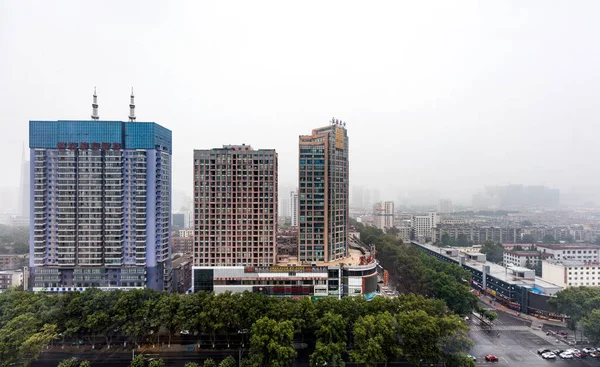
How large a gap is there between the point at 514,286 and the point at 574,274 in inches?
320

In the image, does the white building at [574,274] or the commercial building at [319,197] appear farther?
the white building at [574,274]

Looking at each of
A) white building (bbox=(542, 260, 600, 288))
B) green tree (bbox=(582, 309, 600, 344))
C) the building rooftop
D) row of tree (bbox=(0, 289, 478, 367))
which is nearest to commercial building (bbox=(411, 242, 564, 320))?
the building rooftop

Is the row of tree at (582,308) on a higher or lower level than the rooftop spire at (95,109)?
lower

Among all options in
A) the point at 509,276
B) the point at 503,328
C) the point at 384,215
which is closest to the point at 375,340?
the point at 503,328

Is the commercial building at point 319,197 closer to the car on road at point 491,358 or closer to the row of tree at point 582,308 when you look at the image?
the car on road at point 491,358

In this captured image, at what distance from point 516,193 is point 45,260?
152 m

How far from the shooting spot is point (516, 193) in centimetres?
12531

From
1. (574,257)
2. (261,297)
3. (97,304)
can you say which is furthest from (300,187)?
(574,257)

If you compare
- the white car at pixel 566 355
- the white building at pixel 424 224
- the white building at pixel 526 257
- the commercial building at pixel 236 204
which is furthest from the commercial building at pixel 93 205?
the white building at pixel 424 224

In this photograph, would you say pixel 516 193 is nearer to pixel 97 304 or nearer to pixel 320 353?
pixel 320 353

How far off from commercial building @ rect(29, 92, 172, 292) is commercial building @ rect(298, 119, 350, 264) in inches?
734

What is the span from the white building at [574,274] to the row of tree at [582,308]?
6.80 metres

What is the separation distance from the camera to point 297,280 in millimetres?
33781

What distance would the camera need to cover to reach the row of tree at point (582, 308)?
26289 millimetres
